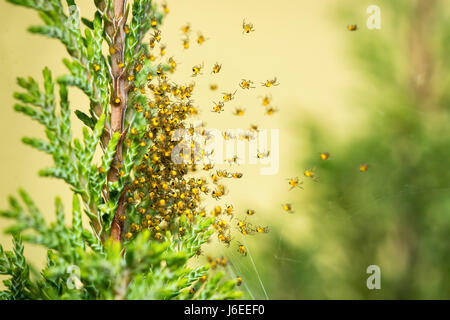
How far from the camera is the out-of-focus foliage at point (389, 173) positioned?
0.92m

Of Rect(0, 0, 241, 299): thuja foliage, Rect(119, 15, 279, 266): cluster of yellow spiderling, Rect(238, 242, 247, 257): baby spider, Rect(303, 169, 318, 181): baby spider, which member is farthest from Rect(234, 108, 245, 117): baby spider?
Rect(238, 242, 247, 257): baby spider

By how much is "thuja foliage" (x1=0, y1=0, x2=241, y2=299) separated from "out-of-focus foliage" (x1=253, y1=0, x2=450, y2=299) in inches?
11.1

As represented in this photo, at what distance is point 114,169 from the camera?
92 centimetres

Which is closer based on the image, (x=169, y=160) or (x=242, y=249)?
(x=169, y=160)

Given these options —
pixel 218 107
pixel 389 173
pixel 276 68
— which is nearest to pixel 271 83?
pixel 276 68

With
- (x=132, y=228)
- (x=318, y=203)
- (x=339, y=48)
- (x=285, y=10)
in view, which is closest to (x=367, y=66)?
(x=339, y=48)

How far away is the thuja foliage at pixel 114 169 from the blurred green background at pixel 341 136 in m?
0.14

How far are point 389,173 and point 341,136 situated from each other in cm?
14

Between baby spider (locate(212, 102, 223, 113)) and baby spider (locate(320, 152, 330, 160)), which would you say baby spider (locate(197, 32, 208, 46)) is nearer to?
baby spider (locate(212, 102, 223, 113))

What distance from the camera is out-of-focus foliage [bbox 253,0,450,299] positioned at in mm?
922

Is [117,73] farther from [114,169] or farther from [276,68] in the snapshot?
[276,68]

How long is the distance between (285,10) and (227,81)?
233 millimetres

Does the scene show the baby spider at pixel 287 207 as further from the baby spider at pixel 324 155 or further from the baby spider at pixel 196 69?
the baby spider at pixel 196 69

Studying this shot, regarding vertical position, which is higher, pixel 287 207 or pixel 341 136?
pixel 341 136
